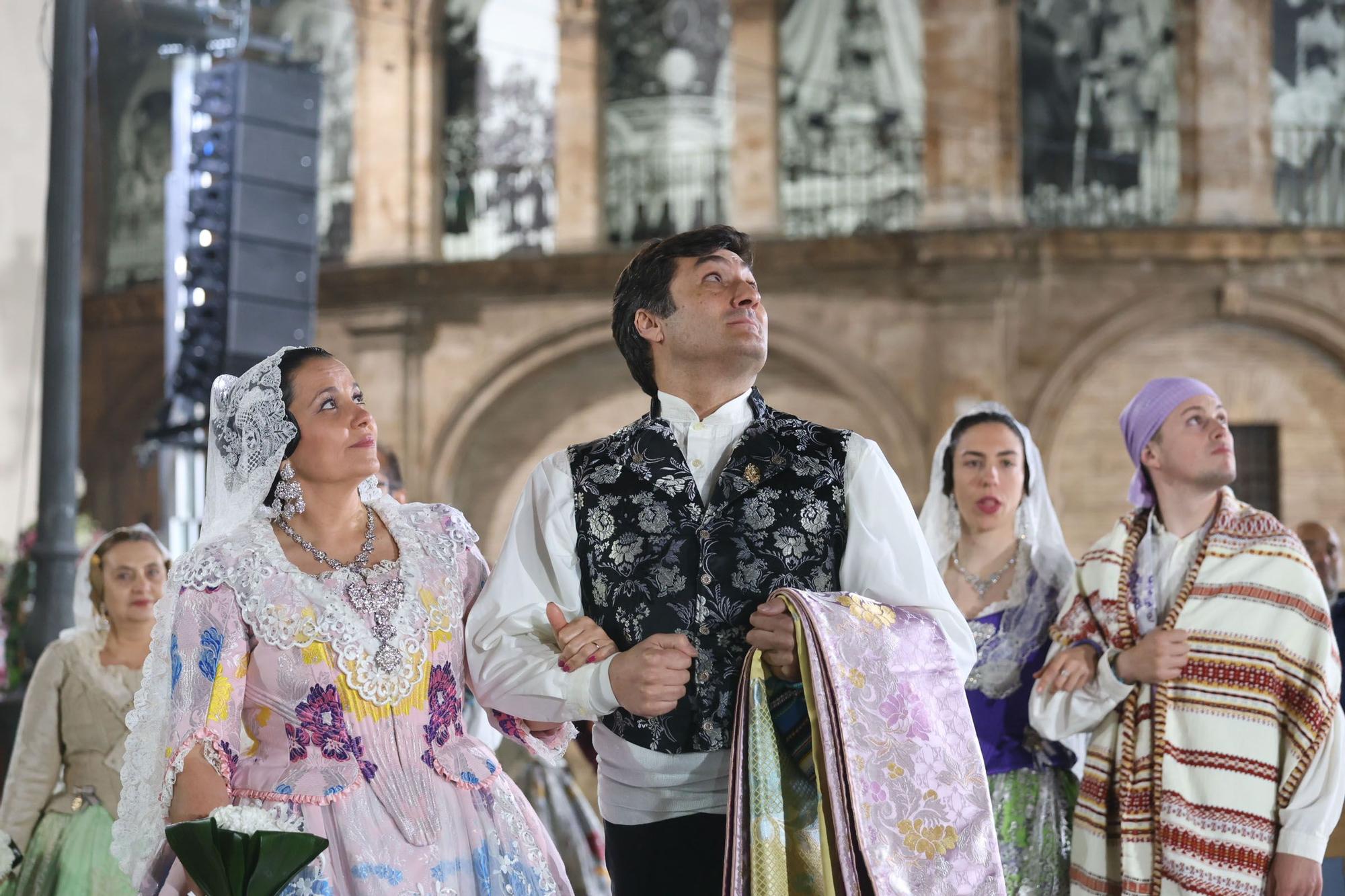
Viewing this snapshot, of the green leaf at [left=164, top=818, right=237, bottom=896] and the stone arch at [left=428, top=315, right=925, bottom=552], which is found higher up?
the stone arch at [left=428, top=315, right=925, bottom=552]

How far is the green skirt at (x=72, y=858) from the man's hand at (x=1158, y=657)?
124 inches

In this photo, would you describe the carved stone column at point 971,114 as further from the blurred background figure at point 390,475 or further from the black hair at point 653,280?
the black hair at point 653,280

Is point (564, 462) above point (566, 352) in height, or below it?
below

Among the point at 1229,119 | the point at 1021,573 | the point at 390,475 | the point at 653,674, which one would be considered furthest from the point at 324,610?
the point at 1229,119

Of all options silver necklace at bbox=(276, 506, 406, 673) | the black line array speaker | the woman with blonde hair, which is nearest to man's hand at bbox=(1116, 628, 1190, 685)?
silver necklace at bbox=(276, 506, 406, 673)

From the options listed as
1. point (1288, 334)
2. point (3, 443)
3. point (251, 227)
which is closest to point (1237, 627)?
point (251, 227)

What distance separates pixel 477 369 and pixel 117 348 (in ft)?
13.3

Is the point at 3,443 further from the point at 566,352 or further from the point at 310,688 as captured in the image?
the point at 310,688

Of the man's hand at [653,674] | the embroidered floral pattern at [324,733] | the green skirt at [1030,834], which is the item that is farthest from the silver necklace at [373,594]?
the green skirt at [1030,834]

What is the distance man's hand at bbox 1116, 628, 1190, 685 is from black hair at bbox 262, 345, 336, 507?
6.63 feet

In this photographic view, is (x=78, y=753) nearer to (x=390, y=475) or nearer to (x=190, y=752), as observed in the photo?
(x=390, y=475)

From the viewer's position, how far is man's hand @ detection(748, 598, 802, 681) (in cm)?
270

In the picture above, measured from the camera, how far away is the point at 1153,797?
12.1 feet

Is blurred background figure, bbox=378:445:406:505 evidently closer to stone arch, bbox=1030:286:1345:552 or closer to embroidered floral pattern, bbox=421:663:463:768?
embroidered floral pattern, bbox=421:663:463:768
